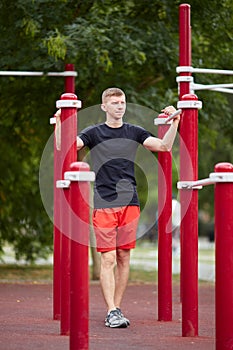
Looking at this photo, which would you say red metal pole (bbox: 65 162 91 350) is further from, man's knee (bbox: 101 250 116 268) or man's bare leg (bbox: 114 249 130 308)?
man's bare leg (bbox: 114 249 130 308)

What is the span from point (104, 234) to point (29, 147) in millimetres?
8936

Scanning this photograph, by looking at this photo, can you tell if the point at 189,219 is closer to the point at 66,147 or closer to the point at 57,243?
the point at 66,147

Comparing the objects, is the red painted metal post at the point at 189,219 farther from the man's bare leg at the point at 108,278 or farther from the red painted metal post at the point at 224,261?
the red painted metal post at the point at 224,261

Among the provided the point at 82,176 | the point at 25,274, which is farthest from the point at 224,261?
the point at 25,274

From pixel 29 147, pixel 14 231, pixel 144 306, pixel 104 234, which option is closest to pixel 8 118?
pixel 29 147

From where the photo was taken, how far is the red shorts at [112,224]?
290 inches

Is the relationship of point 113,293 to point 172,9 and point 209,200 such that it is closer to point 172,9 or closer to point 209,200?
point 172,9

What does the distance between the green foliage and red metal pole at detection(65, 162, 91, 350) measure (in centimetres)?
630

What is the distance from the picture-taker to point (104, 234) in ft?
24.2

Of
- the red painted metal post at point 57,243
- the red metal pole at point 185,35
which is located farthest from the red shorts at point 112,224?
the red metal pole at point 185,35

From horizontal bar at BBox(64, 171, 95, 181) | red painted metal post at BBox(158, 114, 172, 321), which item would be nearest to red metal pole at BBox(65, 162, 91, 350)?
horizontal bar at BBox(64, 171, 95, 181)

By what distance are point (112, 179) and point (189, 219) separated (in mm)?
774

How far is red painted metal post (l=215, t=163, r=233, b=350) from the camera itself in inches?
216

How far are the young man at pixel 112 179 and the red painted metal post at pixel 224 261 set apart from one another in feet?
5.93
